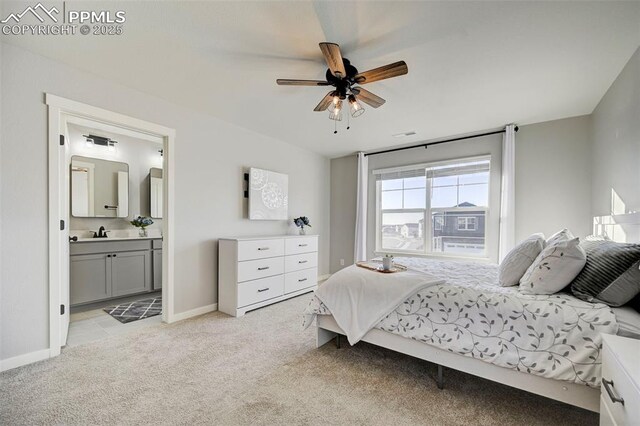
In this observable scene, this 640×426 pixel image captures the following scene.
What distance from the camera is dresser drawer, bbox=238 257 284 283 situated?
123 inches

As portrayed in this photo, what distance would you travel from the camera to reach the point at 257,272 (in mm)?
3297

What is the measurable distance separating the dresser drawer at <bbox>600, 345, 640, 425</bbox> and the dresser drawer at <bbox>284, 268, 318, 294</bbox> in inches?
124

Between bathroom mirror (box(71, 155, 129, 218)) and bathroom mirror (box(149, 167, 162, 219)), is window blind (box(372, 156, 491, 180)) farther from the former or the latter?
bathroom mirror (box(71, 155, 129, 218))

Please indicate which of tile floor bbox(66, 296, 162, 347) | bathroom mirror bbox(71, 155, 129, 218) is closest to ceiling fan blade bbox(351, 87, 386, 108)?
tile floor bbox(66, 296, 162, 347)

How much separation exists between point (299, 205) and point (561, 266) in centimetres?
365

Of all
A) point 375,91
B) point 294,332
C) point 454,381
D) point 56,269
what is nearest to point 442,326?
point 454,381

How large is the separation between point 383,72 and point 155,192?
4139 mm

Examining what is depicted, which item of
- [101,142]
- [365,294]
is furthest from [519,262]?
[101,142]

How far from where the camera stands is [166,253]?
2.91 m

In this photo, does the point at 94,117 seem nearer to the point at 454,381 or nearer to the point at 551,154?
the point at 454,381

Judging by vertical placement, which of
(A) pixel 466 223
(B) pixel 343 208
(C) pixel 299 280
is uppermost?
(B) pixel 343 208

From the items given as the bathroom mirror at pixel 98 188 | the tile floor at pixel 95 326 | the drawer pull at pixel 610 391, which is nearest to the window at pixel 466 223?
the drawer pull at pixel 610 391

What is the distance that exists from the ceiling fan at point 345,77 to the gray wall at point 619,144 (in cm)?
188

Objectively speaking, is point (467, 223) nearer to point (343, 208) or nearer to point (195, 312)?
point (343, 208)
